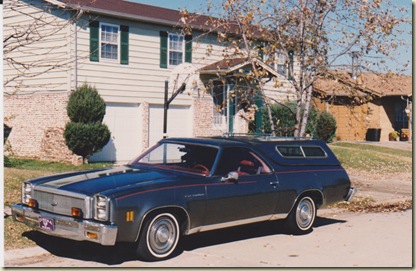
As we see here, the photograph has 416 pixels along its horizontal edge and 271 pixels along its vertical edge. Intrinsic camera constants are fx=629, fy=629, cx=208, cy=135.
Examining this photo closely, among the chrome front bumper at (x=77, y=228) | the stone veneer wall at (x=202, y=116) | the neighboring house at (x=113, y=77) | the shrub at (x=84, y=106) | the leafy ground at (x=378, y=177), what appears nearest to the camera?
the chrome front bumper at (x=77, y=228)

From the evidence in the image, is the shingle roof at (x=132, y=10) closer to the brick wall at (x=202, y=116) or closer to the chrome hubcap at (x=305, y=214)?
the brick wall at (x=202, y=116)

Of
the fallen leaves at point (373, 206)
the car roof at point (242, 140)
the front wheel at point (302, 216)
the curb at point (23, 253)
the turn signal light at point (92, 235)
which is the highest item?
the car roof at point (242, 140)

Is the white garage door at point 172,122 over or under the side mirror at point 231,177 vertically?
over

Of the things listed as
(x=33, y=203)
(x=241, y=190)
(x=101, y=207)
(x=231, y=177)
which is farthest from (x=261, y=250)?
(x=33, y=203)

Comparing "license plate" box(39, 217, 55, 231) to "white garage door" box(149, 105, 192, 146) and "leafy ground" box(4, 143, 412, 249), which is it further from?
"white garage door" box(149, 105, 192, 146)

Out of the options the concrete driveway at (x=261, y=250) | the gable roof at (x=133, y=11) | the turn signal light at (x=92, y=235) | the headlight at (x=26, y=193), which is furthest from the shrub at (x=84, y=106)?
the turn signal light at (x=92, y=235)

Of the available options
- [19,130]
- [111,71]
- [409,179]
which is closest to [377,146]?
[409,179]

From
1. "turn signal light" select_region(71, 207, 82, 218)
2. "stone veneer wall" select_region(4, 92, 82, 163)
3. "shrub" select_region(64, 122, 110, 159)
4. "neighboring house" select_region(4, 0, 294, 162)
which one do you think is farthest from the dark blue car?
"stone veneer wall" select_region(4, 92, 82, 163)

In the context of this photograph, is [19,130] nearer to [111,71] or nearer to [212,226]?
[111,71]

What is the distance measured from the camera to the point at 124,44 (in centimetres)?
2306

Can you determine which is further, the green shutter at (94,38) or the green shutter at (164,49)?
the green shutter at (164,49)

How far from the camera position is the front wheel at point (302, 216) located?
1012cm

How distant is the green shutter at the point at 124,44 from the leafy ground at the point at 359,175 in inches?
174

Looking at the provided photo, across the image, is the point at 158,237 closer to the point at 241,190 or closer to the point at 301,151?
the point at 241,190
